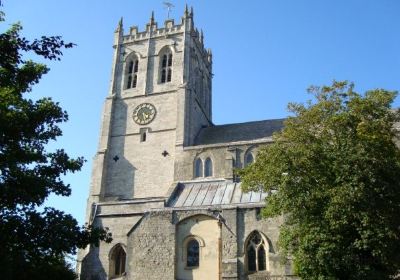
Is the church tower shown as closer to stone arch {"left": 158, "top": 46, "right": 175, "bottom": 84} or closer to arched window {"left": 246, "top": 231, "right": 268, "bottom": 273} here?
stone arch {"left": 158, "top": 46, "right": 175, "bottom": 84}

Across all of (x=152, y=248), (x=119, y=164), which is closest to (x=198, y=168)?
(x=119, y=164)

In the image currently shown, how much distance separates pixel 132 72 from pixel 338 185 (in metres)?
29.0

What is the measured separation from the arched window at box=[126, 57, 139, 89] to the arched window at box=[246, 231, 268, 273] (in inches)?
921

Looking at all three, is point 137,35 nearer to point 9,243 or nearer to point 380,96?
point 380,96

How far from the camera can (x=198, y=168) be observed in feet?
119

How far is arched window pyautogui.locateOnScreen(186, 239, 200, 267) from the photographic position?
23.0 m

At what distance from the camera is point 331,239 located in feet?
56.7

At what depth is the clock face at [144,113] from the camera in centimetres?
3984

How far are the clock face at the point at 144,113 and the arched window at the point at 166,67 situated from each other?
2.84 m

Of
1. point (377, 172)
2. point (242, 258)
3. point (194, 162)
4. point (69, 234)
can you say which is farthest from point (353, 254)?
point (194, 162)

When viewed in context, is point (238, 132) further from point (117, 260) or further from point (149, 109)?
point (117, 260)

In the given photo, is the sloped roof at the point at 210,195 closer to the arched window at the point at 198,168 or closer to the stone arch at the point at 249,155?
the arched window at the point at 198,168

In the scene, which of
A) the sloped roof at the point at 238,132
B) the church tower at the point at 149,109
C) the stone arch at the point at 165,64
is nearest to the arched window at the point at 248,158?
the sloped roof at the point at 238,132

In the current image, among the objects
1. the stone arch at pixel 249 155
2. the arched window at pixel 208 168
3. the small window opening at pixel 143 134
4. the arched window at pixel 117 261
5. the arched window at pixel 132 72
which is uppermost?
the arched window at pixel 132 72
